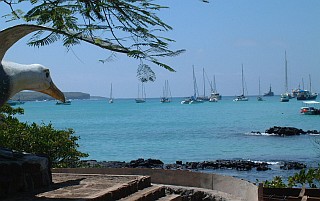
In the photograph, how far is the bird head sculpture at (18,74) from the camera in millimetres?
8805

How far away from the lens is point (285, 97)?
415ft

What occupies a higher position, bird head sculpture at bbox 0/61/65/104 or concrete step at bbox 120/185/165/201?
bird head sculpture at bbox 0/61/65/104

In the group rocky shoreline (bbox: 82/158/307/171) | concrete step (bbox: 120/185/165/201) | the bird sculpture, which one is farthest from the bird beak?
rocky shoreline (bbox: 82/158/307/171)

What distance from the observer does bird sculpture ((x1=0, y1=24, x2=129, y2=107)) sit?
8.77 m

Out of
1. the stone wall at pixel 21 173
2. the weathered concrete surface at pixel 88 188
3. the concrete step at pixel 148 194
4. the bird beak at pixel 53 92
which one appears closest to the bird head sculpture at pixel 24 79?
the bird beak at pixel 53 92

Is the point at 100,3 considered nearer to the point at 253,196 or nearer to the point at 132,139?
the point at 253,196

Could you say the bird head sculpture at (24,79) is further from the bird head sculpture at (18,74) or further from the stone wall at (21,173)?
the stone wall at (21,173)

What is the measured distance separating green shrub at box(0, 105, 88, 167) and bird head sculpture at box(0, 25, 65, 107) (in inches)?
195

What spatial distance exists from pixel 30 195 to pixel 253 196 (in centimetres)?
342

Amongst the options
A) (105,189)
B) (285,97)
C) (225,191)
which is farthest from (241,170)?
(285,97)

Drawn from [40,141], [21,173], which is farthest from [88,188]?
[40,141]

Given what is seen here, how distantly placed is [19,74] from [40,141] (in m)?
6.01

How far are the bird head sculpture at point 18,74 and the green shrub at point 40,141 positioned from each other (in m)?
4.94

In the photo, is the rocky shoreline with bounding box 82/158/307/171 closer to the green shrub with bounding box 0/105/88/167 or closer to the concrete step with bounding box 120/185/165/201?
the green shrub with bounding box 0/105/88/167
